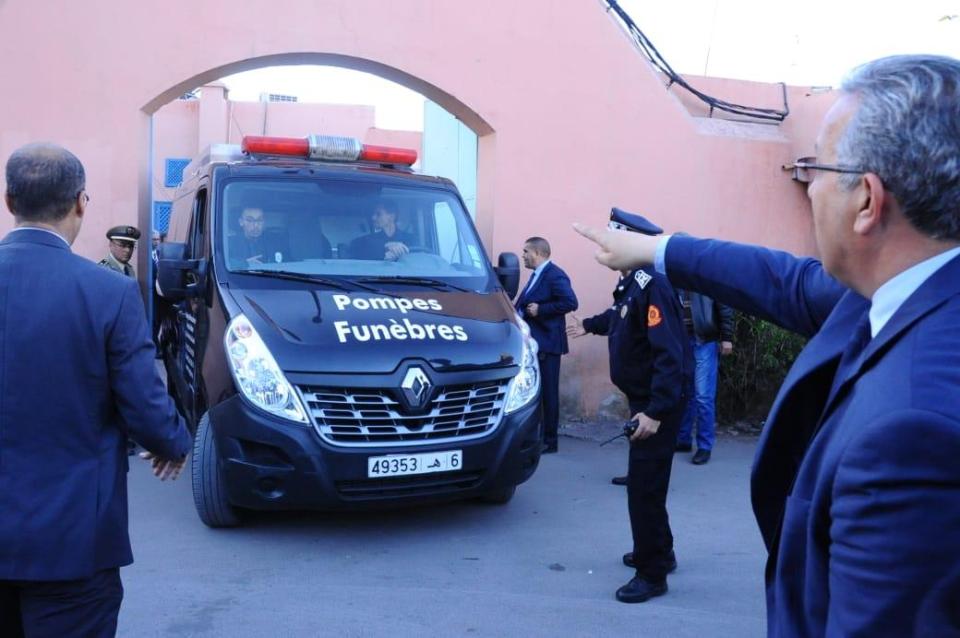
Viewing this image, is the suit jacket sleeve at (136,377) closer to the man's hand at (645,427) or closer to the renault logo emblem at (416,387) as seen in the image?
the renault logo emblem at (416,387)

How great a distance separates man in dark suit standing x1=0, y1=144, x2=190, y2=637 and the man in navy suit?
5.89 feet

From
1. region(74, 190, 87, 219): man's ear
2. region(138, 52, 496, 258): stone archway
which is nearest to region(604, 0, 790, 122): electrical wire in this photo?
region(138, 52, 496, 258): stone archway

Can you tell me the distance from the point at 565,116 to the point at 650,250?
6895 millimetres

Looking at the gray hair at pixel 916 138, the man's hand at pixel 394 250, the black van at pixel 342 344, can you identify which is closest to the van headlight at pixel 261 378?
the black van at pixel 342 344

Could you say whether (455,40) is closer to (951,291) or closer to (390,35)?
(390,35)

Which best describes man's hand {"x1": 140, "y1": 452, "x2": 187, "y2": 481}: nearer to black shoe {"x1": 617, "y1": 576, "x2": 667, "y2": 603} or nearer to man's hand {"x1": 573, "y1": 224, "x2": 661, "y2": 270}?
man's hand {"x1": 573, "y1": 224, "x2": 661, "y2": 270}

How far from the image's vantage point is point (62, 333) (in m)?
2.39

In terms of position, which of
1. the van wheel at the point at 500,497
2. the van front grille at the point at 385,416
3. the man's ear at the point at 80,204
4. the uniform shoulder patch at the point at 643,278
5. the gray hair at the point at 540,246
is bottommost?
the van wheel at the point at 500,497

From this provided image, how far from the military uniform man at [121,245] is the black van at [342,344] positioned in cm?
134

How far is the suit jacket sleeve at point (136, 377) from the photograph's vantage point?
2475mm

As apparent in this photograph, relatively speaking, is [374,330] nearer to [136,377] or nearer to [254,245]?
[254,245]

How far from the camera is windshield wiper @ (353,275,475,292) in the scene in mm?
5582

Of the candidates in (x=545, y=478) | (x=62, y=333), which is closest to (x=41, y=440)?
(x=62, y=333)

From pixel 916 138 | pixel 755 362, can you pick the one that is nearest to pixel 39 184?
pixel 916 138
